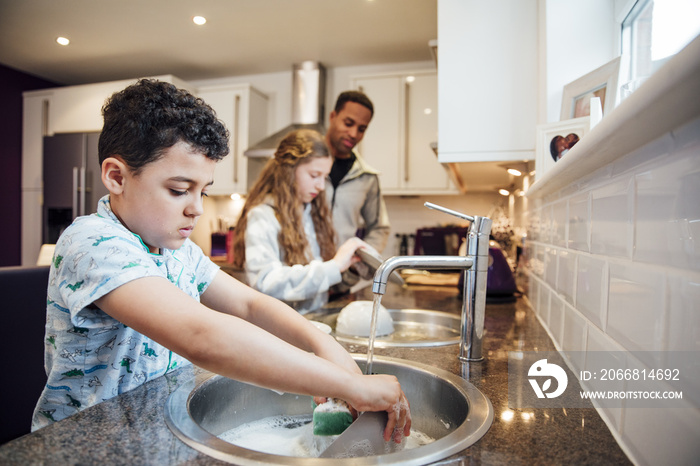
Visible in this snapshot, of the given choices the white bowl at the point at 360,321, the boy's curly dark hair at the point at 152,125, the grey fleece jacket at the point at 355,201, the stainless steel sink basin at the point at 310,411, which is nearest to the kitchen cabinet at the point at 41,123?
the grey fleece jacket at the point at 355,201

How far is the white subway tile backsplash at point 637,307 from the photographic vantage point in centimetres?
43

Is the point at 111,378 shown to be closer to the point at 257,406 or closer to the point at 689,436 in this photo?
the point at 257,406

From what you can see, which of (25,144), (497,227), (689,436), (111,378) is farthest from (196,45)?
(689,436)

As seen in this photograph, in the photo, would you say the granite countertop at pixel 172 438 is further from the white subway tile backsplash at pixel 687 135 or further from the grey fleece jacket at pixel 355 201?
the grey fleece jacket at pixel 355 201

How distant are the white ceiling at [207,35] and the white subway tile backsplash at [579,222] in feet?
7.53

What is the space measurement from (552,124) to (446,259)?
0.68 meters

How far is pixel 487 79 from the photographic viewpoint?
5.05 ft

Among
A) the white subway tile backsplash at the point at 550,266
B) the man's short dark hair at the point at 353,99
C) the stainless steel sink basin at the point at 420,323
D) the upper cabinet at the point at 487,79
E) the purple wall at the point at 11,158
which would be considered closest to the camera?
the white subway tile backsplash at the point at 550,266

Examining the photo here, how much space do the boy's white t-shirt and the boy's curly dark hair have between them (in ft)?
0.34

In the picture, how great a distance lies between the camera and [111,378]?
70 centimetres

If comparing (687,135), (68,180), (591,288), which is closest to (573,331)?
(591,288)

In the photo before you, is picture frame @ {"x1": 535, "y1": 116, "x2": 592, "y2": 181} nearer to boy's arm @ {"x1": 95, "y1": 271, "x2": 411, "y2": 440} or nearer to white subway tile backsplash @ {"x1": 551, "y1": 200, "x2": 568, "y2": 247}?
white subway tile backsplash @ {"x1": 551, "y1": 200, "x2": 568, "y2": 247}

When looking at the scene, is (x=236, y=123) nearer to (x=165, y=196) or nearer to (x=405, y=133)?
(x=405, y=133)

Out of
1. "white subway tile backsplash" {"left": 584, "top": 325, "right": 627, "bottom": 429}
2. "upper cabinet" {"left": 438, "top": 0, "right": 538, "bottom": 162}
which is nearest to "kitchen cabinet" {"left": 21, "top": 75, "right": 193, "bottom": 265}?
"upper cabinet" {"left": 438, "top": 0, "right": 538, "bottom": 162}
